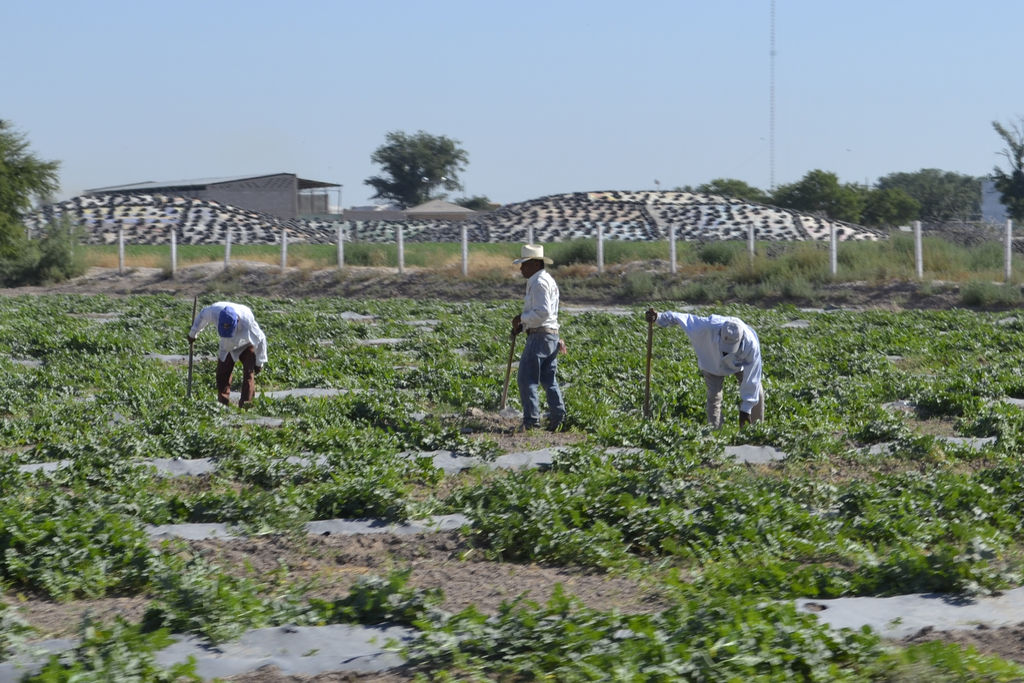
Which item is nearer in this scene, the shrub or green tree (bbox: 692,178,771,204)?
the shrub

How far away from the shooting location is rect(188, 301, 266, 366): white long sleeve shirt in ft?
38.4

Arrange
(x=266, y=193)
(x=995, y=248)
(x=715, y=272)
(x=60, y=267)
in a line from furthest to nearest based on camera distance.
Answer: (x=266, y=193) < (x=60, y=267) < (x=715, y=272) < (x=995, y=248)

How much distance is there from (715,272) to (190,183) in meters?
61.6

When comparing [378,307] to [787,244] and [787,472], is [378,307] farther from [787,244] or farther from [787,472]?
[787,472]

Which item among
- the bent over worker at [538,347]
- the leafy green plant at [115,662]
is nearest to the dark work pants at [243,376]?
the bent over worker at [538,347]

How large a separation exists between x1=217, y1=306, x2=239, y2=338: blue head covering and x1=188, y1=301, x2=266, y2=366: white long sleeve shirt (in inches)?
2.0

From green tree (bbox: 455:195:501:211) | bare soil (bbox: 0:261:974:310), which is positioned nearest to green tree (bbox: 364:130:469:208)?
green tree (bbox: 455:195:501:211)

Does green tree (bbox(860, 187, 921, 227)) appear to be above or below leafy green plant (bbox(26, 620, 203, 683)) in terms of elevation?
above

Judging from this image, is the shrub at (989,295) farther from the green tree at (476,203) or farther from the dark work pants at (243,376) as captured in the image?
the green tree at (476,203)

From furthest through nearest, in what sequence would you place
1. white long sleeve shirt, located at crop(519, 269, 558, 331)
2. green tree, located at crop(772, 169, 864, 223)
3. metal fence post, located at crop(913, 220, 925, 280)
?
1. green tree, located at crop(772, 169, 864, 223)
2. metal fence post, located at crop(913, 220, 925, 280)
3. white long sleeve shirt, located at crop(519, 269, 558, 331)

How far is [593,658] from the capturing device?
453cm

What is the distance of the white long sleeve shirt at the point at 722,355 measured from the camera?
9.89 metres

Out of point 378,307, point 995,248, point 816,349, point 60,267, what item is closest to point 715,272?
point 995,248

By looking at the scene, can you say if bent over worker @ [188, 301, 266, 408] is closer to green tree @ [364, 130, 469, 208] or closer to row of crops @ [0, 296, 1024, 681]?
row of crops @ [0, 296, 1024, 681]
